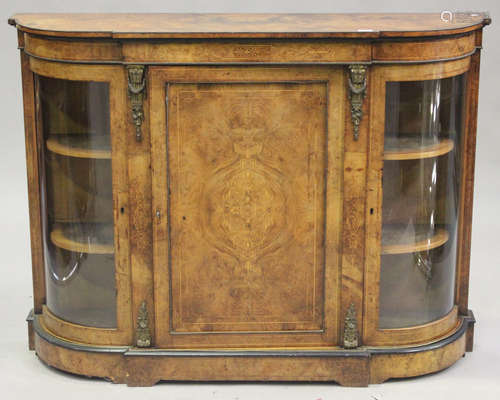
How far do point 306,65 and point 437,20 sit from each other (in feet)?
2.55

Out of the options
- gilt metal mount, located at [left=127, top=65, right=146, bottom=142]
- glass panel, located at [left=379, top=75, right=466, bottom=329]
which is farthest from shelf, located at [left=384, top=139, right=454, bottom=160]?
gilt metal mount, located at [left=127, top=65, right=146, bottom=142]

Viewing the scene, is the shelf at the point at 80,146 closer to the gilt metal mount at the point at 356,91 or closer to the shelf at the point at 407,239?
the gilt metal mount at the point at 356,91

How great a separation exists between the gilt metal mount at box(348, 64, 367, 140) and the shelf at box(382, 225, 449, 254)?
506 millimetres

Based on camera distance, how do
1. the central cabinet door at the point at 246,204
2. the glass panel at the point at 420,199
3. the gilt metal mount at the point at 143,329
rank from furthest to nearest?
the gilt metal mount at the point at 143,329, the glass panel at the point at 420,199, the central cabinet door at the point at 246,204

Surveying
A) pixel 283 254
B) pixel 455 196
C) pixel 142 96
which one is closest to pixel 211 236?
pixel 283 254

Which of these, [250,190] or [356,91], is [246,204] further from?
[356,91]

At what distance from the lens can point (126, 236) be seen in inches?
231

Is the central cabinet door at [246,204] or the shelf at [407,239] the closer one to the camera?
the central cabinet door at [246,204]

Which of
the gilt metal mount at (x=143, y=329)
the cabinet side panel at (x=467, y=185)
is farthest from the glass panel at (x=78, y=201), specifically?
the cabinet side panel at (x=467, y=185)

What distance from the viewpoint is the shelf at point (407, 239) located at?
19.5 feet

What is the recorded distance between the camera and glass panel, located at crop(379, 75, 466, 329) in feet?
19.0

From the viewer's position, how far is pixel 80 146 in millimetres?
5871

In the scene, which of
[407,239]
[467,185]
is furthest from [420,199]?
[467,185]

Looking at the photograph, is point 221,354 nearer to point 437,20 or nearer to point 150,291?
point 150,291
